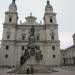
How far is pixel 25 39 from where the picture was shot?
1523 inches

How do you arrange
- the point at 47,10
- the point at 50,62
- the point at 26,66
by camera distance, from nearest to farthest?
1. the point at 26,66
2. the point at 50,62
3. the point at 47,10

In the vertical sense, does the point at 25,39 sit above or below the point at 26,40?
above

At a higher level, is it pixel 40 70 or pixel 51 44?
pixel 51 44

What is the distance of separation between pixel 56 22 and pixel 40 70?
27.8 metres

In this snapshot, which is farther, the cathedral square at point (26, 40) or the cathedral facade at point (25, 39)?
the cathedral facade at point (25, 39)

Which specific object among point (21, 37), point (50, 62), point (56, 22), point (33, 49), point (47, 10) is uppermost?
point (47, 10)

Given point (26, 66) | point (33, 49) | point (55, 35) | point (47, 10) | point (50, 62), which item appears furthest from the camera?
point (47, 10)

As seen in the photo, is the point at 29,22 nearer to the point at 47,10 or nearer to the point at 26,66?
the point at 47,10

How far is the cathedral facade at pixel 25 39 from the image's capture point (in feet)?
119

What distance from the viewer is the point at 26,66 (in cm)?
1513

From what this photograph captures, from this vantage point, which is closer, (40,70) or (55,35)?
(40,70)

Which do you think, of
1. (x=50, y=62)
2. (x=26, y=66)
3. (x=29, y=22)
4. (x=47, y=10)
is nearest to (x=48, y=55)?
(x=50, y=62)

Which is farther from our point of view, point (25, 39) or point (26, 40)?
point (25, 39)

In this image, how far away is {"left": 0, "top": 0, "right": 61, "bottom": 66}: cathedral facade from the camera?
36.1 m
